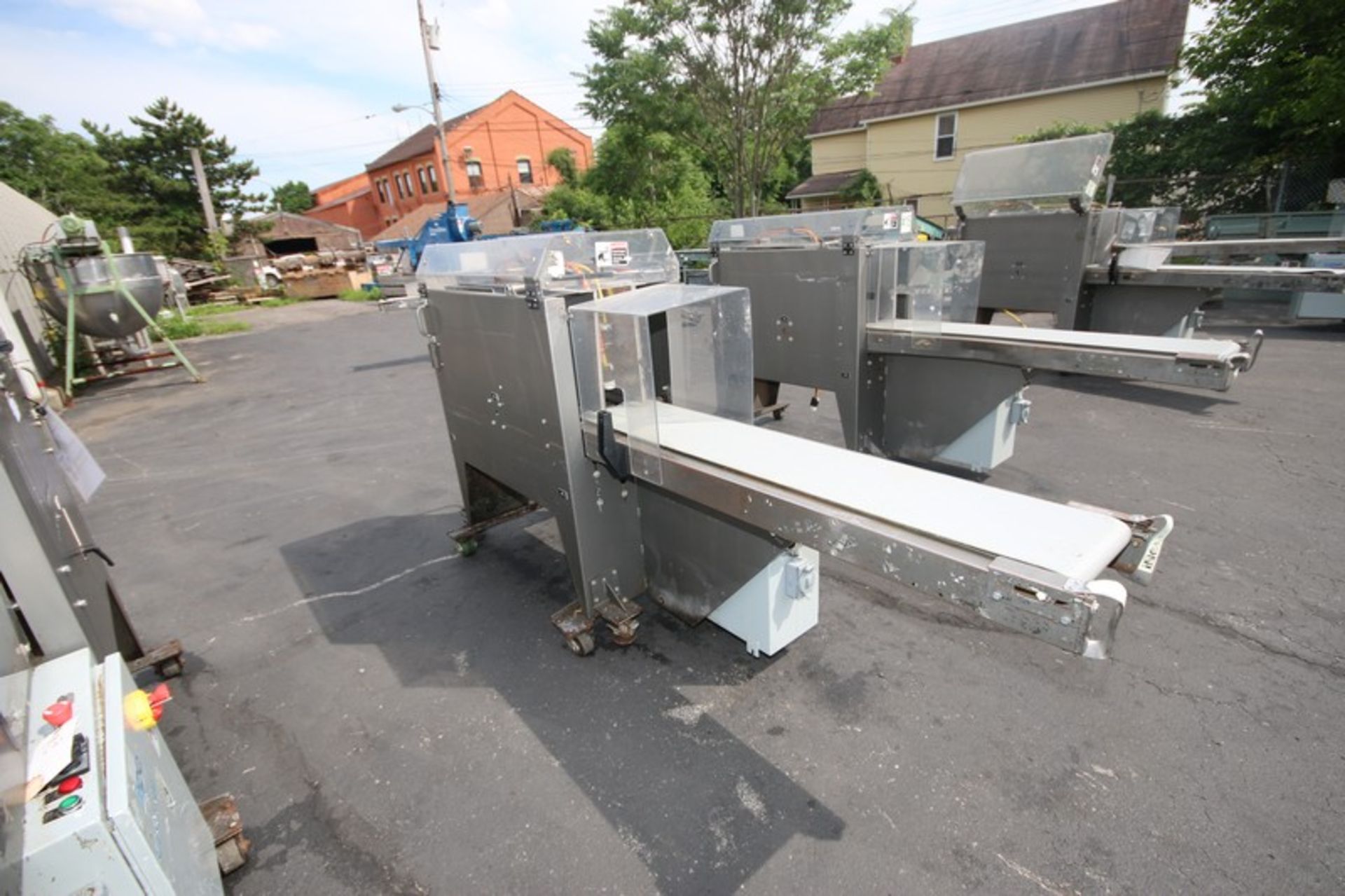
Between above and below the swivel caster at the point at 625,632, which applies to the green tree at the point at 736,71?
above

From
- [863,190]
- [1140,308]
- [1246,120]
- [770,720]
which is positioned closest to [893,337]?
[770,720]

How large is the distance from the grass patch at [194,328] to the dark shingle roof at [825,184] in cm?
1685

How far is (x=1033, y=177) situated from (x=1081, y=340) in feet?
9.72

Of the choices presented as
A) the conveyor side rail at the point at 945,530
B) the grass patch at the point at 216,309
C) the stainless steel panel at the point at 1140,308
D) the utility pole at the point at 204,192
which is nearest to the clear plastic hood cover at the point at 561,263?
the conveyor side rail at the point at 945,530

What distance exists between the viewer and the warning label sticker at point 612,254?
2.42 meters

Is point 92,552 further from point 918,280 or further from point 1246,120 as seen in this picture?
point 1246,120

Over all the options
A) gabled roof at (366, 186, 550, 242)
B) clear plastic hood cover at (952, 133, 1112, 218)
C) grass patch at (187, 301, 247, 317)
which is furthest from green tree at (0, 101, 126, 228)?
clear plastic hood cover at (952, 133, 1112, 218)

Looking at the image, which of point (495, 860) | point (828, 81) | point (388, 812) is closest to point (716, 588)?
point (495, 860)

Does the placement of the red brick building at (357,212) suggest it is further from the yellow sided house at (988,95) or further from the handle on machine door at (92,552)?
the handle on machine door at (92,552)

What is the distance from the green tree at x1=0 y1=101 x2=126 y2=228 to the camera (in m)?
21.5

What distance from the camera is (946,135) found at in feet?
56.1

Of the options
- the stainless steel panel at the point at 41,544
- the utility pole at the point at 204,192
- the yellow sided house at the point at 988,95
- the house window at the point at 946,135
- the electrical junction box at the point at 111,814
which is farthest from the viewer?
the utility pole at the point at 204,192

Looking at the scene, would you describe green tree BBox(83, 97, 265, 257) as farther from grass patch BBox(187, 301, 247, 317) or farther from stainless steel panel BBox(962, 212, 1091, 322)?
stainless steel panel BBox(962, 212, 1091, 322)

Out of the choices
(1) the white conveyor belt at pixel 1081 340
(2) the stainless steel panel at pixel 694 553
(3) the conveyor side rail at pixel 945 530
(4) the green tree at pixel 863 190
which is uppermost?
(4) the green tree at pixel 863 190
